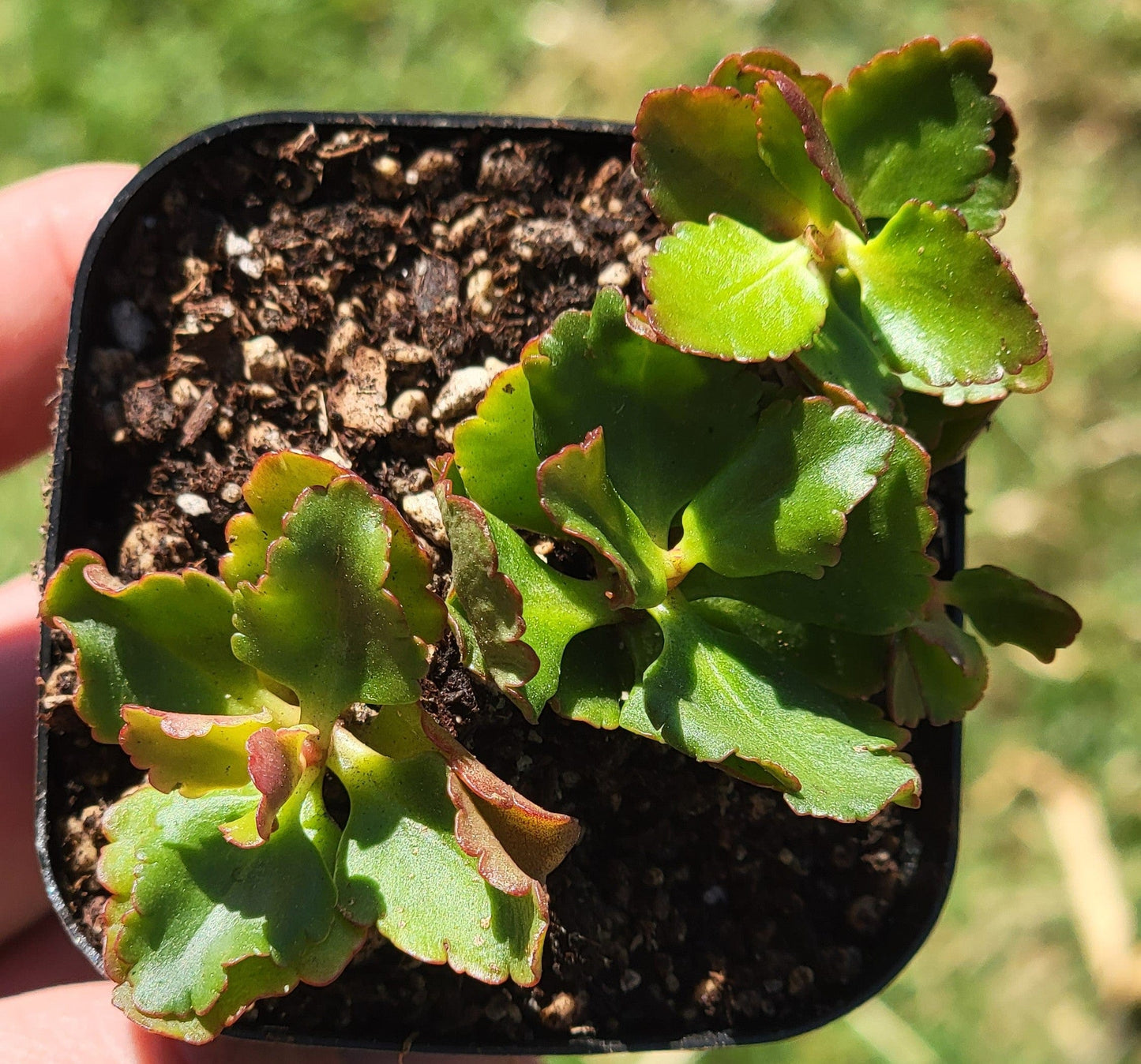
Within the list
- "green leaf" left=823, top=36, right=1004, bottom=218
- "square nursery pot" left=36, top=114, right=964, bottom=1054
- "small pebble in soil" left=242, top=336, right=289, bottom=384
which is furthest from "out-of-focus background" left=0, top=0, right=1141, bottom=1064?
"green leaf" left=823, top=36, right=1004, bottom=218

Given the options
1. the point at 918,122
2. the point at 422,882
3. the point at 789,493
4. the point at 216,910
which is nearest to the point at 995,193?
the point at 918,122

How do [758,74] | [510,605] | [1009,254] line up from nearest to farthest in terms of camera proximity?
[510,605], [758,74], [1009,254]

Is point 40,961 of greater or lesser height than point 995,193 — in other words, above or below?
below

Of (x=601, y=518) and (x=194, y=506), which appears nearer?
(x=601, y=518)

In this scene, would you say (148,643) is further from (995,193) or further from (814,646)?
(995,193)

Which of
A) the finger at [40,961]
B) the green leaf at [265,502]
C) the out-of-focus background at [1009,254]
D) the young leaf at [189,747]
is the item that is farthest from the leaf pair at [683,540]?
the out-of-focus background at [1009,254]

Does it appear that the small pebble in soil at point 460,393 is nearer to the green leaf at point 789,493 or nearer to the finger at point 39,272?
the green leaf at point 789,493

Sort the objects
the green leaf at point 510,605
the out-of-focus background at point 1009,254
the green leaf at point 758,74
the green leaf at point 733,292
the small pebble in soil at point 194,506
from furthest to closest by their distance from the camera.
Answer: the out-of-focus background at point 1009,254 → the small pebble in soil at point 194,506 → the green leaf at point 758,74 → the green leaf at point 733,292 → the green leaf at point 510,605
